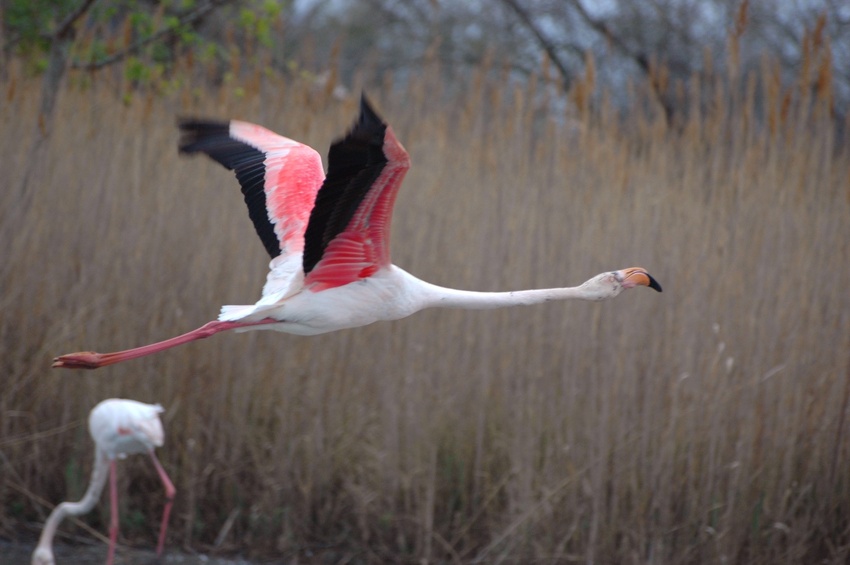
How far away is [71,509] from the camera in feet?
15.8

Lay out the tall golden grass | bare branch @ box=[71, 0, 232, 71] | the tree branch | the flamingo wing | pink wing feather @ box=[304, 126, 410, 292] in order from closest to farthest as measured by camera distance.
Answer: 1. the flamingo wing
2. pink wing feather @ box=[304, 126, 410, 292]
3. the tall golden grass
4. bare branch @ box=[71, 0, 232, 71]
5. the tree branch

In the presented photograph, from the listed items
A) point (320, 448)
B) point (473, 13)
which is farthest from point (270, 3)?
point (473, 13)

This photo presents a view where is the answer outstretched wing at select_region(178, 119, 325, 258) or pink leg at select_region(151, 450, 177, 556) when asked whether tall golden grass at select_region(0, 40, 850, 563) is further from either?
outstretched wing at select_region(178, 119, 325, 258)

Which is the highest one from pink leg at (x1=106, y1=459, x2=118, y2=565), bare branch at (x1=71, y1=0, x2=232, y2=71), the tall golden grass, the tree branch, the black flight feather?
the tree branch

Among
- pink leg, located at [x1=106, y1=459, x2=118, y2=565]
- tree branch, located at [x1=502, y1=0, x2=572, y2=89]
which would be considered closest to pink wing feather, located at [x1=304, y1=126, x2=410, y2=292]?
pink leg, located at [x1=106, y1=459, x2=118, y2=565]

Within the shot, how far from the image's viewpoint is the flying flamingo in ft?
15.0

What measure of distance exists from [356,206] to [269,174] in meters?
1.16

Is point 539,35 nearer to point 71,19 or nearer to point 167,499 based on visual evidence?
point 71,19

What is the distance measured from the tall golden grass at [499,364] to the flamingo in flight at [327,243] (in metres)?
1.10

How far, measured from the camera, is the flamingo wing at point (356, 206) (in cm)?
300

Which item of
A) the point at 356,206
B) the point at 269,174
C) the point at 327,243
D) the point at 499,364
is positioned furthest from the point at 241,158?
the point at 499,364

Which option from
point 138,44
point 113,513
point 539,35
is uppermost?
point 539,35

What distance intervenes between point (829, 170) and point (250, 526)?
367 centimetres

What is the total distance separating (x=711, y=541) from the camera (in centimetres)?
471
